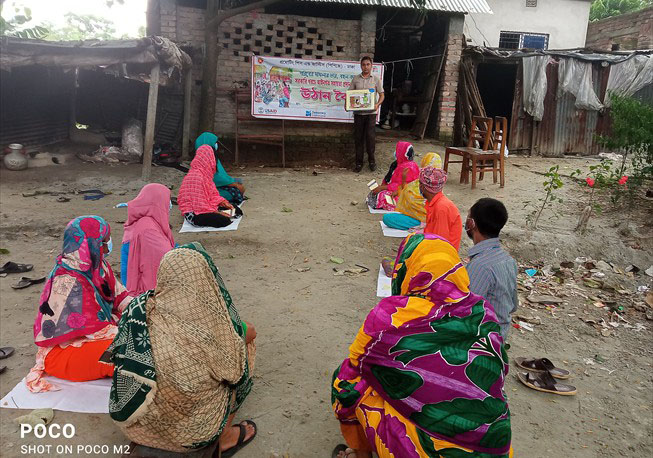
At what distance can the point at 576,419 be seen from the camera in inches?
110

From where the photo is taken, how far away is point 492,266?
258 cm

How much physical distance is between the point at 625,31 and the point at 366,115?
9505 millimetres

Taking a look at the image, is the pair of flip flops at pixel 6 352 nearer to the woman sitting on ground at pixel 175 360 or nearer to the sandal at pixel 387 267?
the woman sitting on ground at pixel 175 360

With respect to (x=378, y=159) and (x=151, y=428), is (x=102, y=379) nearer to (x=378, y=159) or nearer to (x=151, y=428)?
(x=151, y=428)

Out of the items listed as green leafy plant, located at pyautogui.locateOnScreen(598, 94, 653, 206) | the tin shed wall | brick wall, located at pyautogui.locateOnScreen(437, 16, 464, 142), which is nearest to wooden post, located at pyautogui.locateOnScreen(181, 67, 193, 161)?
brick wall, located at pyautogui.locateOnScreen(437, 16, 464, 142)

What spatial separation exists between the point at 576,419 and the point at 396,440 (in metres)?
1.57

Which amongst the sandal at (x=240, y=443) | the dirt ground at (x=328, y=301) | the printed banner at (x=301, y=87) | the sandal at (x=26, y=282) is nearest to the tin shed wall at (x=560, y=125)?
the dirt ground at (x=328, y=301)

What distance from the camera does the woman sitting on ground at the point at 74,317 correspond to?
262 cm

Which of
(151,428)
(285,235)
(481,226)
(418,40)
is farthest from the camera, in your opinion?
(418,40)

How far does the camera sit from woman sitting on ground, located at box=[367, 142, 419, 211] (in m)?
6.18

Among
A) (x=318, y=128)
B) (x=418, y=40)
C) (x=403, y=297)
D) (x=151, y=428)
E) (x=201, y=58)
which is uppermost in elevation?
(x=418, y=40)

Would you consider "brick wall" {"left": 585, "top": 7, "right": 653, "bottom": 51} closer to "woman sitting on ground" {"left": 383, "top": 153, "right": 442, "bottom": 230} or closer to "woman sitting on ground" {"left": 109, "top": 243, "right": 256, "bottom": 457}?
"woman sitting on ground" {"left": 383, "top": 153, "right": 442, "bottom": 230}

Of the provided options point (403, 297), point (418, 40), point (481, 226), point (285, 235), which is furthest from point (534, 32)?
point (403, 297)

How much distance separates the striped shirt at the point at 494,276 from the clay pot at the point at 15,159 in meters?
8.50
